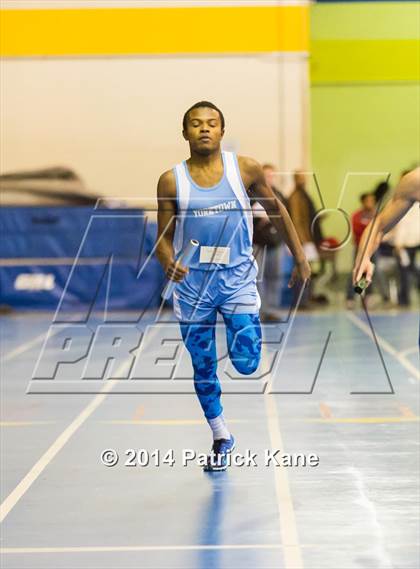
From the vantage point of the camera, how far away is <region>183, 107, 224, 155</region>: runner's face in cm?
320

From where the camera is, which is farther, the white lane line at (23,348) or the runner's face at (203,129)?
the white lane line at (23,348)

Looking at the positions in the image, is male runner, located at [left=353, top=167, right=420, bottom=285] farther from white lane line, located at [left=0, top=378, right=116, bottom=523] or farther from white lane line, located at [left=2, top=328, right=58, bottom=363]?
white lane line, located at [left=2, top=328, right=58, bottom=363]

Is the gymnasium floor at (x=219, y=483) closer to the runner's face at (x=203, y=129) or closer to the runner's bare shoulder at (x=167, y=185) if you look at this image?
the runner's bare shoulder at (x=167, y=185)

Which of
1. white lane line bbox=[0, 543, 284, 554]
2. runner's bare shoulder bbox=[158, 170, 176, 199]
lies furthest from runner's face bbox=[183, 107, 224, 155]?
white lane line bbox=[0, 543, 284, 554]

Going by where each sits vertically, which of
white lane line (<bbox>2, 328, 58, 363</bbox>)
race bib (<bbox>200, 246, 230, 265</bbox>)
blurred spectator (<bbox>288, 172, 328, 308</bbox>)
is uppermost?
race bib (<bbox>200, 246, 230, 265</bbox>)

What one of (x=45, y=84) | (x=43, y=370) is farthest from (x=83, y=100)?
(x=43, y=370)

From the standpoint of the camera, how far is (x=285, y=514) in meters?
9.41

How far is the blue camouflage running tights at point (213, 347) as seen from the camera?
13.3 feet

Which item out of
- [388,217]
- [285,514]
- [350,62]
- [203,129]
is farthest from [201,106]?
[350,62]

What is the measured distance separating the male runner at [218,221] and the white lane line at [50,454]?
5843mm

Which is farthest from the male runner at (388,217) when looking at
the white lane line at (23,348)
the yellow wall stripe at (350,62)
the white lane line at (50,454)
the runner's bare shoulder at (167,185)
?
the yellow wall stripe at (350,62)

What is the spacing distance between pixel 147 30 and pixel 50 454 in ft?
24.9

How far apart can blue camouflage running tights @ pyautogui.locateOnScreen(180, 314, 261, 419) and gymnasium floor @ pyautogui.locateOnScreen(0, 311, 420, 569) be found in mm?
1831

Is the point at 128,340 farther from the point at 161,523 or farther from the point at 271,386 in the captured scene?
the point at 161,523
